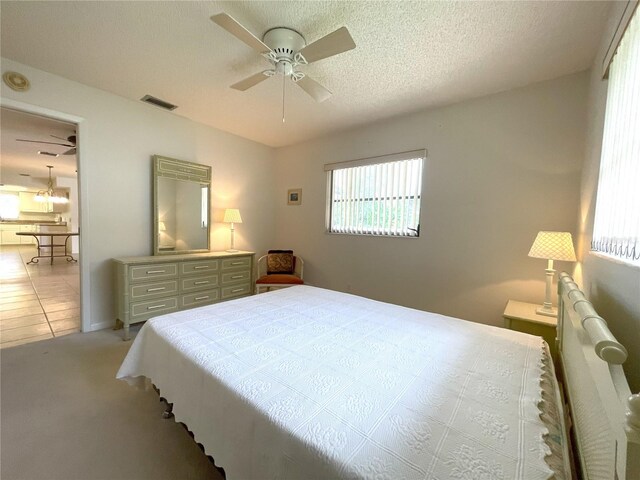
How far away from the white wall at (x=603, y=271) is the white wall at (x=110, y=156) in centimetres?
398

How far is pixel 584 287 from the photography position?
1.75m

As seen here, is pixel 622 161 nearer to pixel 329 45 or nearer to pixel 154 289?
pixel 329 45

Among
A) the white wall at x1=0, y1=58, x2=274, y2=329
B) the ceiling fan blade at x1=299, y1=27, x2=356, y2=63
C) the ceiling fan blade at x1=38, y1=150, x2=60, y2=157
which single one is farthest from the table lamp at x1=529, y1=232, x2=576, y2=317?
the ceiling fan blade at x1=38, y1=150, x2=60, y2=157

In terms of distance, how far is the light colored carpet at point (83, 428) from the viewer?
125 cm

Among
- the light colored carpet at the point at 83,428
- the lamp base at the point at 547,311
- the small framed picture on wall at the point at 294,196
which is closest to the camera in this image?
the light colored carpet at the point at 83,428

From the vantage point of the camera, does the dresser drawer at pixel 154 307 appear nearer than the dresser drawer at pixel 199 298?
Yes

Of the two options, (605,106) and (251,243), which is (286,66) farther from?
(251,243)

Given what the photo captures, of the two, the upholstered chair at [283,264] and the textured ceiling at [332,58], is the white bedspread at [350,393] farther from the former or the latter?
the upholstered chair at [283,264]

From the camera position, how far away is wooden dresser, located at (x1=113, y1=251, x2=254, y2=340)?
267 cm

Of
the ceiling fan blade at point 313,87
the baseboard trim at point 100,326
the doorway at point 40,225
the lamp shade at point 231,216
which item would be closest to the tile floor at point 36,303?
the doorway at point 40,225

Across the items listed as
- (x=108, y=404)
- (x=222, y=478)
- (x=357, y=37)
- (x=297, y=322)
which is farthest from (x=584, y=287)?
(x=108, y=404)

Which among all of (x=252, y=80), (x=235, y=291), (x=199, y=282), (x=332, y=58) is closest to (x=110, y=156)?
(x=199, y=282)

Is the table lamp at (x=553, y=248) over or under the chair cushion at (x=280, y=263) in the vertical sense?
over

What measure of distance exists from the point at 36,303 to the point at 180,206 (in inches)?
94.5
